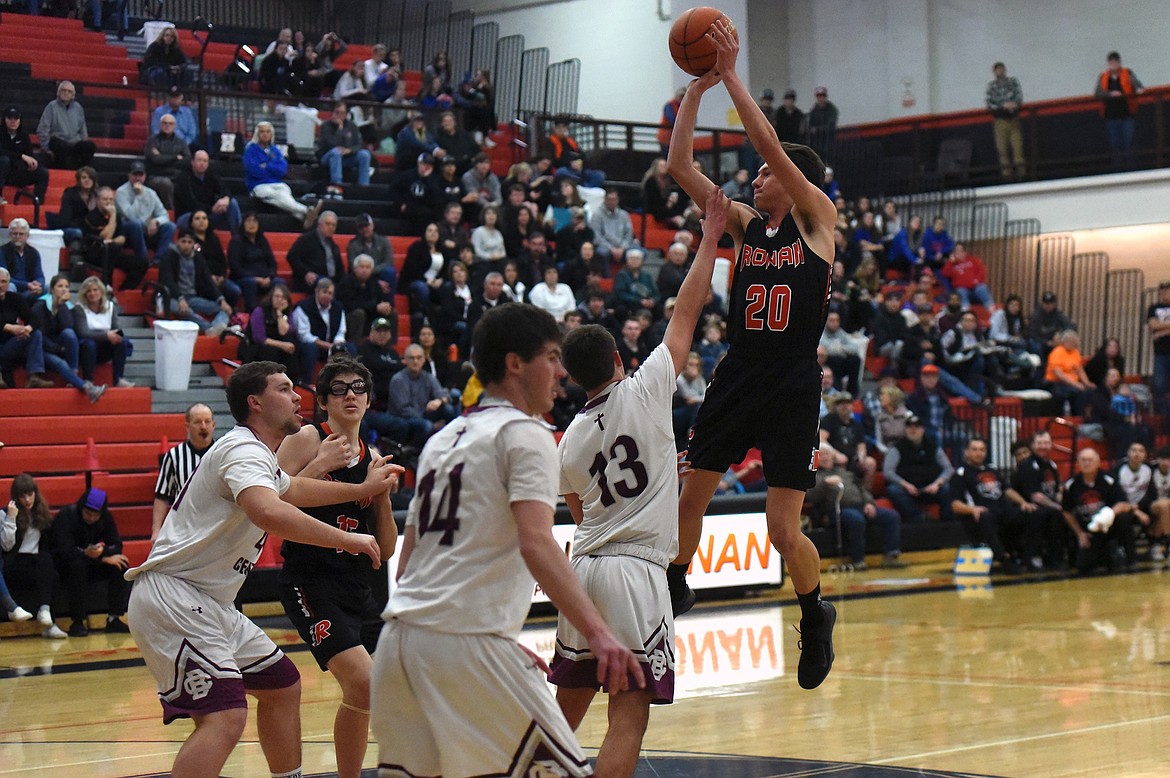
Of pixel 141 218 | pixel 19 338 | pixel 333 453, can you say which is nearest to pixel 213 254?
pixel 141 218

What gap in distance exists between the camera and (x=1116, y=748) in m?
6.74

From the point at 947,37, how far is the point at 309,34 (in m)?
11.0

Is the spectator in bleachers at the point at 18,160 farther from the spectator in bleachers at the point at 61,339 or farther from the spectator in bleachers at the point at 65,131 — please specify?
the spectator in bleachers at the point at 61,339

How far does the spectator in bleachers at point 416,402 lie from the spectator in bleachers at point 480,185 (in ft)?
12.9

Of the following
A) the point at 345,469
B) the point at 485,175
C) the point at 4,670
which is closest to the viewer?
the point at 345,469

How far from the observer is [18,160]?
51.0ft

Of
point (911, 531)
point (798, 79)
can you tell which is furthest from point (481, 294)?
point (798, 79)

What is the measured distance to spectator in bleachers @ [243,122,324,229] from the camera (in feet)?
55.5

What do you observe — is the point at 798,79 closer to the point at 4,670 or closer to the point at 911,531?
the point at 911,531

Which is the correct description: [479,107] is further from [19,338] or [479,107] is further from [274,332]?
[19,338]

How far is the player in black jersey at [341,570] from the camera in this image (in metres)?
5.68

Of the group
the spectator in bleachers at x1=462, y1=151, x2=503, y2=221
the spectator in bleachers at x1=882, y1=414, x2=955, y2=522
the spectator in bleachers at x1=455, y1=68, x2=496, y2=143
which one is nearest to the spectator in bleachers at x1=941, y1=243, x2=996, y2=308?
the spectator in bleachers at x1=882, y1=414, x2=955, y2=522

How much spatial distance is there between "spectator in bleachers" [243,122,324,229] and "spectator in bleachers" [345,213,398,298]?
94cm

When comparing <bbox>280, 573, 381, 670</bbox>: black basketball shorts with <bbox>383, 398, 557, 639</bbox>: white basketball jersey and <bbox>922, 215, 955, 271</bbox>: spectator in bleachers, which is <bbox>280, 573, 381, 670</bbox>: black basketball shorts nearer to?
<bbox>383, 398, 557, 639</bbox>: white basketball jersey
